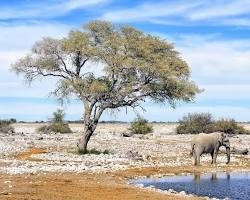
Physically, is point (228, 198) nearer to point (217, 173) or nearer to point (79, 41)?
point (217, 173)

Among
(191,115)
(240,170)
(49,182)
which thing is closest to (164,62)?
(240,170)

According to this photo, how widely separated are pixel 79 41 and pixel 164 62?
258 inches

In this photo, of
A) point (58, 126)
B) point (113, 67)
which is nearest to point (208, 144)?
point (113, 67)

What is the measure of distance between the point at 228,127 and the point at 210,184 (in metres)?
60.5

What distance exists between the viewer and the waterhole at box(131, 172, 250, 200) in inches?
1045

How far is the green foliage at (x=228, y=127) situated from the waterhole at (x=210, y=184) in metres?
50.1

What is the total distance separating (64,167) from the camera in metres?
35.9

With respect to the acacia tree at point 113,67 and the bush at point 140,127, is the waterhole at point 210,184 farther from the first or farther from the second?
the bush at point 140,127

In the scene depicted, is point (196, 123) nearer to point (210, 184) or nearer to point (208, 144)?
point (208, 144)

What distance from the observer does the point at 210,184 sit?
30219mm

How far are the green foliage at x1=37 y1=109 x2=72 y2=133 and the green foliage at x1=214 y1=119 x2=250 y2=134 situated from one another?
22.1 m

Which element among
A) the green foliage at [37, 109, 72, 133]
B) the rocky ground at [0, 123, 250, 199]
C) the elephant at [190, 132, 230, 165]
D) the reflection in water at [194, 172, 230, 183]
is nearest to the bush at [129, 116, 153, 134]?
the green foliage at [37, 109, 72, 133]

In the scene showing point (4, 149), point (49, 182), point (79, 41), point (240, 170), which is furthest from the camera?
point (4, 149)

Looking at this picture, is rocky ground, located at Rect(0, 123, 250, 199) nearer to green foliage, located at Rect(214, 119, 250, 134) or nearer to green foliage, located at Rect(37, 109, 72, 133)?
green foliage, located at Rect(214, 119, 250, 134)
